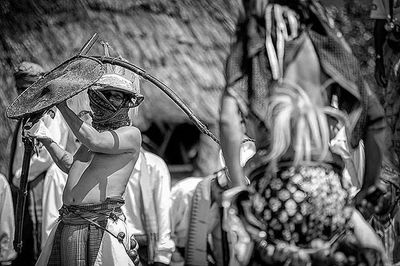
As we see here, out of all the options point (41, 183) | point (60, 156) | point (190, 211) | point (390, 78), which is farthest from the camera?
point (41, 183)

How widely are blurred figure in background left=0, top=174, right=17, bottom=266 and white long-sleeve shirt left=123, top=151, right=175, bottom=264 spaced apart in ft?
2.62

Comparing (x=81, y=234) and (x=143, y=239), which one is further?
(x=143, y=239)

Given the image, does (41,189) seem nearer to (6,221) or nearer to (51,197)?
(51,197)

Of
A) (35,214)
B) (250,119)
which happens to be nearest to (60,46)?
(35,214)

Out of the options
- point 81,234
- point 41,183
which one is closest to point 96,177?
point 81,234

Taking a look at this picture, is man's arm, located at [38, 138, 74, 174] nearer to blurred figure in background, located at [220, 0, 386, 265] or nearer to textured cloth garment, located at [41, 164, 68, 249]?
textured cloth garment, located at [41, 164, 68, 249]

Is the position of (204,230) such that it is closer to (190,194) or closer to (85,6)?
(190,194)

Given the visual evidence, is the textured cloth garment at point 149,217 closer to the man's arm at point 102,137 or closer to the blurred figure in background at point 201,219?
the blurred figure in background at point 201,219

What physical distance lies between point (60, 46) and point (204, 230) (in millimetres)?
2058

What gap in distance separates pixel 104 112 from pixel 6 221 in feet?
7.16

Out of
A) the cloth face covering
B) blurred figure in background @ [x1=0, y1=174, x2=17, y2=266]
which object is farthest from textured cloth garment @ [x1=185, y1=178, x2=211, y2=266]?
the cloth face covering

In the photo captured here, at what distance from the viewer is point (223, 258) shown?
17.6 ft

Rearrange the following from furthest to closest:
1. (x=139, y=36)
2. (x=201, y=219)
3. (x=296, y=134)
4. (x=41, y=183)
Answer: (x=139, y=36)
(x=41, y=183)
(x=201, y=219)
(x=296, y=134)

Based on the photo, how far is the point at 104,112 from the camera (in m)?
4.52
